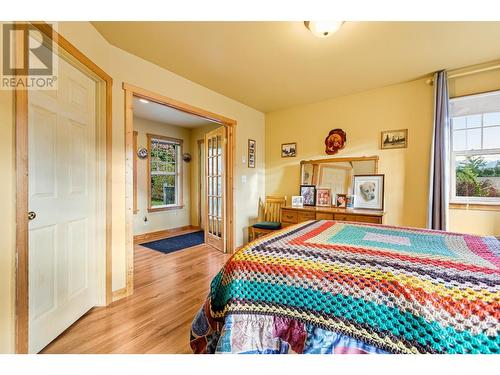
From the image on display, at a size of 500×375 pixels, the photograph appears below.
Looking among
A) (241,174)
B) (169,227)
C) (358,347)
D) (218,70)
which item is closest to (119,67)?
(218,70)

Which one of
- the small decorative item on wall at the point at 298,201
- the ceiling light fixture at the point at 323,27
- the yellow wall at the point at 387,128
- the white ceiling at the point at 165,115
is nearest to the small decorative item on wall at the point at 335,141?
the yellow wall at the point at 387,128

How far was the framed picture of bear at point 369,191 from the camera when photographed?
2.96 metres

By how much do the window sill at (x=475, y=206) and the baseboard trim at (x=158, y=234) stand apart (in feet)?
15.2

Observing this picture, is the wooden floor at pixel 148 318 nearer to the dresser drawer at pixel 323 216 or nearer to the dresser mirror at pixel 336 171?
the dresser drawer at pixel 323 216

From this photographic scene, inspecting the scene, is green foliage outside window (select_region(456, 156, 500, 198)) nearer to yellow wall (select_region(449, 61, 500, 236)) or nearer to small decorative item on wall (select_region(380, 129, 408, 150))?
yellow wall (select_region(449, 61, 500, 236))

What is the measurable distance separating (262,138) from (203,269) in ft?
8.21

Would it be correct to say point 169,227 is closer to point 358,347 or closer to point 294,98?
point 294,98

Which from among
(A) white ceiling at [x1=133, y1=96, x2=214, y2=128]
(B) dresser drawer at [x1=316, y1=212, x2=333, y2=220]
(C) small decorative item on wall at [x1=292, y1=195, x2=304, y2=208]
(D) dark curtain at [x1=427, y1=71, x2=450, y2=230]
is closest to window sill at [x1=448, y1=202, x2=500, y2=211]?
(D) dark curtain at [x1=427, y1=71, x2=450, y2=230]

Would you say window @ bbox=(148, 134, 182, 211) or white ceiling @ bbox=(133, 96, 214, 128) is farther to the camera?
window @ bbox=(148, 134, 182, 211)

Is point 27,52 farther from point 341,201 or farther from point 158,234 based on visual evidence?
point 158,234

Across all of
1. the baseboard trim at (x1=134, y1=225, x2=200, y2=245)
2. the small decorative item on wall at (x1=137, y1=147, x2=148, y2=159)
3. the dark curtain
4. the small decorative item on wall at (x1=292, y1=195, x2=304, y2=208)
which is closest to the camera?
the dark curtain

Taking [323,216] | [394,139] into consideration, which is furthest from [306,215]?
[394,139]

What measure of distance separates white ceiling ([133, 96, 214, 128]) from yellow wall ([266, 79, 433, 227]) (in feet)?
6.02

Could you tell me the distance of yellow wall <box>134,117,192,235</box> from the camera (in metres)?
4.39
